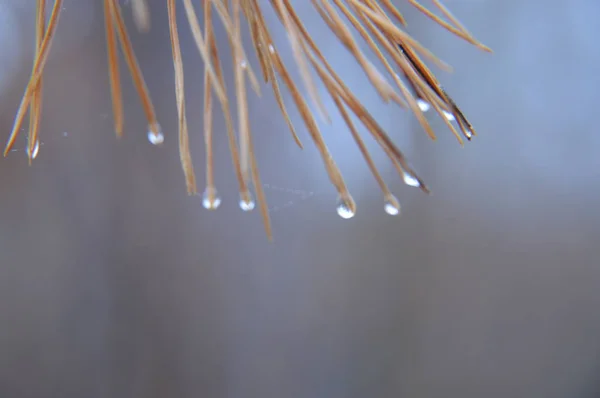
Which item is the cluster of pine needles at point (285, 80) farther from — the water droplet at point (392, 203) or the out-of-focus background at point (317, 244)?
the out-of-focus background at point (317, 244)

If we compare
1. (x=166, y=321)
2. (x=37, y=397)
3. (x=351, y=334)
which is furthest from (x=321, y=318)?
(x=37, y=397)

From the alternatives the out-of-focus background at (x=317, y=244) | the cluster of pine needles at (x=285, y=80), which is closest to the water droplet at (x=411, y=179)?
the cluster of pine needles at (x=285, y=80)

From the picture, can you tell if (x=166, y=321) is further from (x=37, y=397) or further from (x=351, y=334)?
(x=351, y=334)

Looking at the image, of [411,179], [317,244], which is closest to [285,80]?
[411,179]

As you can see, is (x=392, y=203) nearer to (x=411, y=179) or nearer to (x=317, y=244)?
(x=411, y=179)

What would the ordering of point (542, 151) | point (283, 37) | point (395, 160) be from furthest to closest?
point (542, 151) < point (283, 37) < point (395, 160)

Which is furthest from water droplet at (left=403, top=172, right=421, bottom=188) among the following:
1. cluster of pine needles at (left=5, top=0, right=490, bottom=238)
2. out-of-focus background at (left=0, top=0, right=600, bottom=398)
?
out-of-focus background at (left=0, top=0, right=600, bottom=398)

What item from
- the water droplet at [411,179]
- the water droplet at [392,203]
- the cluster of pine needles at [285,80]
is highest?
the cluster of pine needles at [285,80]

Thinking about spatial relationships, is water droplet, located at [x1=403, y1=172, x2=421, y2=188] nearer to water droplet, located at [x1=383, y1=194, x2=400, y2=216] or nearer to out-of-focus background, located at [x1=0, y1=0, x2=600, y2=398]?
water droplet, located at [x1=383, y1=194, x2=400, y2=216]

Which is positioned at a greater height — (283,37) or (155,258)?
(283,37)
